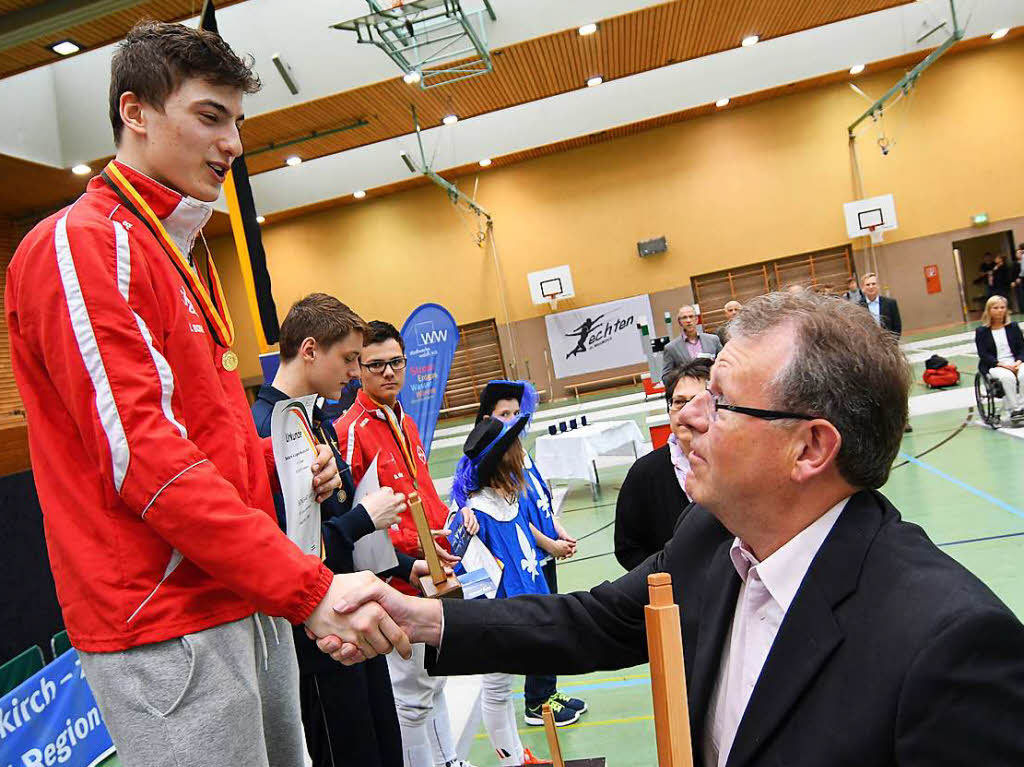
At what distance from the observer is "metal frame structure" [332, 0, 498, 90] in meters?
10.2

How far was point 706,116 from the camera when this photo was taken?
2072cm

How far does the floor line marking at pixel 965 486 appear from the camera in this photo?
6.04 m

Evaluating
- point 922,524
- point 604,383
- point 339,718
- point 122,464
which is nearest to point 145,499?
point 122,464

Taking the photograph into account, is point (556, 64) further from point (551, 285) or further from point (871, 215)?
point (871, 215)

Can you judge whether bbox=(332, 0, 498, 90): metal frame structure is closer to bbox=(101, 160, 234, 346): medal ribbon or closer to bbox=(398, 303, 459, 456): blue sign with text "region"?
bbox=(398, 303, 459, 456): blue sign with text "region"

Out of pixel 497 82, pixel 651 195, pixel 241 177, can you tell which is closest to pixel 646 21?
pixel 497 82

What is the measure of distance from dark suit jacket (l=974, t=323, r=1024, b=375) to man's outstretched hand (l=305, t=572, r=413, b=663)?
9.34 m

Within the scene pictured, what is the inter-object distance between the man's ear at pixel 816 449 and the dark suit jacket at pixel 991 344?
352 inches

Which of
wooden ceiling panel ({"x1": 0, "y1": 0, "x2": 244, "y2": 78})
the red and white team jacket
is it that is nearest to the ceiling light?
wooden ceiling panel ({"x1": 0, "y1": 0, "x2": 244, "y2": 78})

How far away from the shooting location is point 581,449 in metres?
9.12

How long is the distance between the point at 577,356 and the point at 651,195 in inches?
197

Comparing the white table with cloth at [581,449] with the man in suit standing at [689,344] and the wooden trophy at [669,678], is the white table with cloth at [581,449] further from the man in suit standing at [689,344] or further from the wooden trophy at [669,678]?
the wooden trophy at [669,678]

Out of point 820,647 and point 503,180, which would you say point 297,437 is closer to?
point 820,647

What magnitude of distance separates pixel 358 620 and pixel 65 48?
11.7 meters
